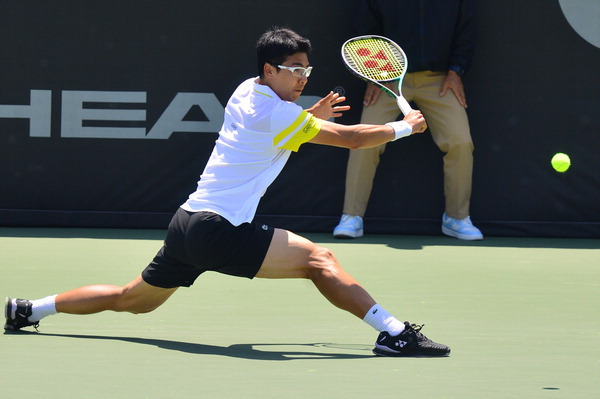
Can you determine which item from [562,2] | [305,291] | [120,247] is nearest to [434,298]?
[305,291]

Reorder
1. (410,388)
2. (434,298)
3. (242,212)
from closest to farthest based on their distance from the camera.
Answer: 1. (410,388)
2. (242,212)
3. (434,298)

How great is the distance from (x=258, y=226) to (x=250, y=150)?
0.99 ft

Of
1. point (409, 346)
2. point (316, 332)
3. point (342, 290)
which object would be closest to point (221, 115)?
point (316, 332)

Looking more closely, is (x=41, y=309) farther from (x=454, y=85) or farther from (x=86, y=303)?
(x=454, y=85)

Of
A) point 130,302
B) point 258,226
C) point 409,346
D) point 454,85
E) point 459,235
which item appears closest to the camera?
point 409,346

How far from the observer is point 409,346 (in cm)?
420

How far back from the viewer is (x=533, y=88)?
7961 mm

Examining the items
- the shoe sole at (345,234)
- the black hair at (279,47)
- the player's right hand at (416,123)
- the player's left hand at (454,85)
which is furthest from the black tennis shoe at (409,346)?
the player's left hand at (454,85)

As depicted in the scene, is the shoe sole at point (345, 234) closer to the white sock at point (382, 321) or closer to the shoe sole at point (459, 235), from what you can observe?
the shoe sole at point (459, 235)

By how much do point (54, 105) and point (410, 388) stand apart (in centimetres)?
506

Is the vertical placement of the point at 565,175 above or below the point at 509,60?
below

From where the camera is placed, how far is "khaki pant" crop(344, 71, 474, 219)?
7727mm

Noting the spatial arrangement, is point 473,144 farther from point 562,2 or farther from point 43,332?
point 43,332

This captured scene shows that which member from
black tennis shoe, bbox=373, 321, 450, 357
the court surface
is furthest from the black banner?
black tennis shoe, bbox=373, 321, 450, 357
